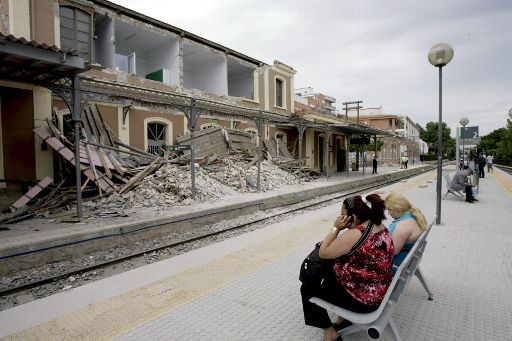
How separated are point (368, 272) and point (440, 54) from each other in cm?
587

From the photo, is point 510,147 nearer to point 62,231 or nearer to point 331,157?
point 331,157

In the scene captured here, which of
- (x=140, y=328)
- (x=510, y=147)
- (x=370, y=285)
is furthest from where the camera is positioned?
(x=510, y=147)

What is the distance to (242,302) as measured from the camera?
3477 mm

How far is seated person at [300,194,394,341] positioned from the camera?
93.5 inches

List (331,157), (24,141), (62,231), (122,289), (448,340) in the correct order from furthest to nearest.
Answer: (331,157) < (24,141) < (62,231) < (122,289) < (448,340)

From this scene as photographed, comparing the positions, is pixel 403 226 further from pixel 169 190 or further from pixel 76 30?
pixel 76 30

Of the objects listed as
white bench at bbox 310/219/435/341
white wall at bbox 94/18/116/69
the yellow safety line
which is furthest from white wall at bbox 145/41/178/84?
white bench at bbox 310/219/435/341

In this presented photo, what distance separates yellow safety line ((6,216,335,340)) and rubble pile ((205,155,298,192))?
7.56 m

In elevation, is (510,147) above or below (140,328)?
above

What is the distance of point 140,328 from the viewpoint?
2949mm

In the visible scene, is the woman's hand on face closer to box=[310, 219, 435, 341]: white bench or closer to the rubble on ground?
box=[310, 219, 435, 341]: white bench

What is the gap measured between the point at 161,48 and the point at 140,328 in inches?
593

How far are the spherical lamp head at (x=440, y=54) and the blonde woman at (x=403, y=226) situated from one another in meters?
4.74

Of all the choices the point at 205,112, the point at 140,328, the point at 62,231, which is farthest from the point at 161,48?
the point at 140,328
